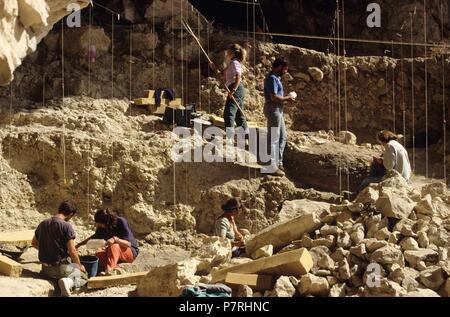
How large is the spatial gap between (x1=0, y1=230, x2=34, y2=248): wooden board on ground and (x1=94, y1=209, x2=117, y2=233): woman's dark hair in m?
0.80

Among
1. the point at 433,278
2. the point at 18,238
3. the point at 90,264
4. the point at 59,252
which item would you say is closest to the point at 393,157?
the point at 433,278

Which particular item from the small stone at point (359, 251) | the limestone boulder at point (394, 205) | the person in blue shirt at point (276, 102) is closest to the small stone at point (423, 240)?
the limestone boulder at point (394, 205)

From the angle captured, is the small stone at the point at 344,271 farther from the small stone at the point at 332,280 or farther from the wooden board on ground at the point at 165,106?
the wooden board on ground at the point at 165,106

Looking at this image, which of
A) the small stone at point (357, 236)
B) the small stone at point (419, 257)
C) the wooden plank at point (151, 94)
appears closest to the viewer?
the small stone at point (419, 257)

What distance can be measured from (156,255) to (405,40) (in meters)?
7.14

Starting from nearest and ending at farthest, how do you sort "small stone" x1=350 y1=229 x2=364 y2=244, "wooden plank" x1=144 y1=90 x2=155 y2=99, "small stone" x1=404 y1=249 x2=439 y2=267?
1. "small stone" x1=404 y1=249 x2=439 y2=267
2. "small stone" x1=350 y1=229 x2=364 y2=244
3. "wooden plank" x1=144 y1=90 x2=155 y2=99

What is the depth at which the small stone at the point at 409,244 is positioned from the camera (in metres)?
10.5

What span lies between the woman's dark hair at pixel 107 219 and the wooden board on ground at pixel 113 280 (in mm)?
799

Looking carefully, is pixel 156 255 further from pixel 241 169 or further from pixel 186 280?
pixel 186 280

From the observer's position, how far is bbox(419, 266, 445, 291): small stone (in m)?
9.75

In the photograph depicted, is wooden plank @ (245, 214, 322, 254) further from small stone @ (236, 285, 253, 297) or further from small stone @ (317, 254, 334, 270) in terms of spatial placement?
small stone @ (236, 285, 253, 297)

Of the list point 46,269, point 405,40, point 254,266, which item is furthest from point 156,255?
point 405,40

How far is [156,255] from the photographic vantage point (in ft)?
42.8

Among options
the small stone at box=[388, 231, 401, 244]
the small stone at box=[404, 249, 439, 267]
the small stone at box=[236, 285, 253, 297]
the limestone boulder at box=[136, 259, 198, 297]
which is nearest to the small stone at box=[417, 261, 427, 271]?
the small stone at box=[404, 249, 439, 267]
